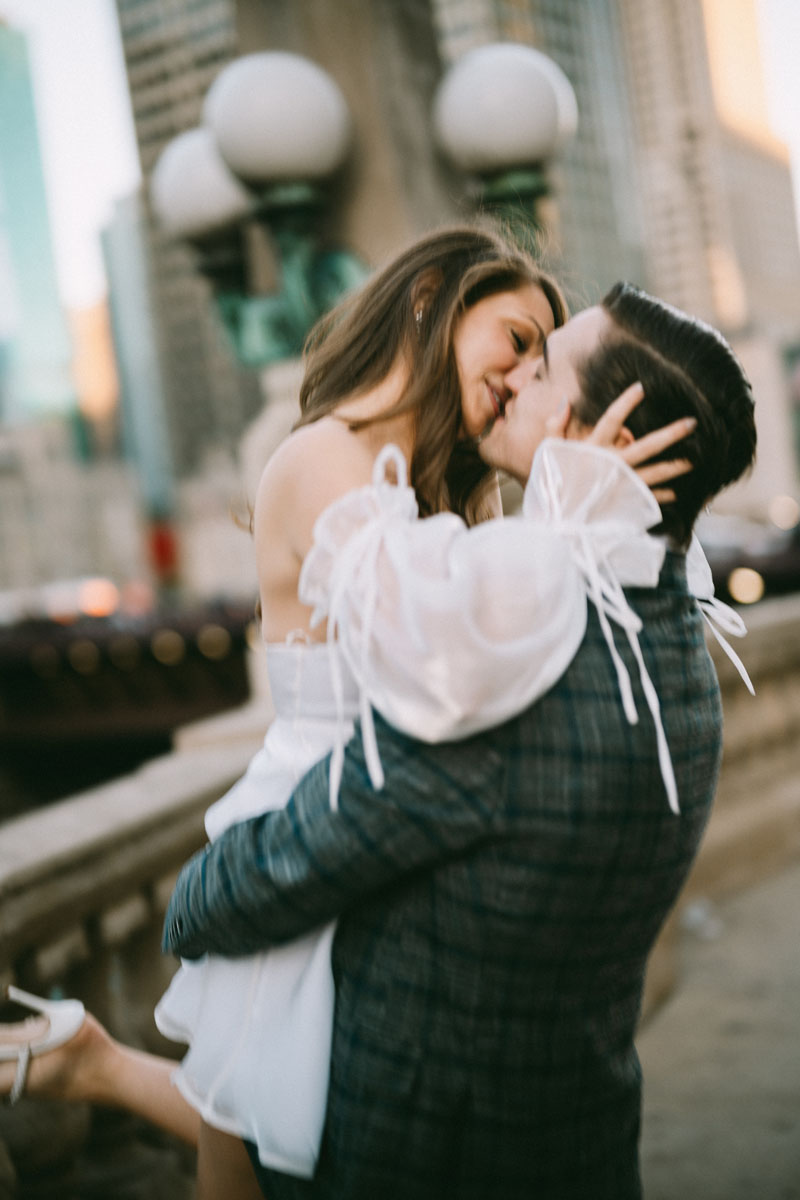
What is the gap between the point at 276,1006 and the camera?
1610 mm

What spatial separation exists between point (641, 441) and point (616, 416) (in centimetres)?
5

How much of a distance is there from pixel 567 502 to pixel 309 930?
722 millimetres

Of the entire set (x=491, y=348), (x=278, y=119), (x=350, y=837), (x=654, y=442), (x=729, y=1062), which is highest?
(x=278, y=119)

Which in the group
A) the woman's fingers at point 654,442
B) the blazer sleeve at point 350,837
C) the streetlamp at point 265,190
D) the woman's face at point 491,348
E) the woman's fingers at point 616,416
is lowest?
the blazer sleeve at point 350,837

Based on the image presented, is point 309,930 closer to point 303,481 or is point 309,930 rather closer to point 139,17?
point 303,481

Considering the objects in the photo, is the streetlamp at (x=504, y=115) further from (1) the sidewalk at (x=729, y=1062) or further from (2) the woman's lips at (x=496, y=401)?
(1) the sidewalk at (x=729, y=1062)

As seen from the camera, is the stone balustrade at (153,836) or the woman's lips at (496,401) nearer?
the woman's lips at (496,401)

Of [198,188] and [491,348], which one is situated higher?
[198,188]

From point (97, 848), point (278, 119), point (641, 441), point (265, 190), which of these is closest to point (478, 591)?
point (641, 441)

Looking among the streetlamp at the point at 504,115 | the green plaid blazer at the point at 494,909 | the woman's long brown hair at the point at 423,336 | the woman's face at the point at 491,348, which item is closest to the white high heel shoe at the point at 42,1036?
the green plaid blazer at the point at 494,909

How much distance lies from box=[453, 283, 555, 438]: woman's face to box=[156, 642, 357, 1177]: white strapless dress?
59 cm

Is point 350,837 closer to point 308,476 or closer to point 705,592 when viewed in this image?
Answer: point 308,476

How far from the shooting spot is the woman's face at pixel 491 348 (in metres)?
1.99

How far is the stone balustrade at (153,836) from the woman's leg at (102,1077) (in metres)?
0.24
